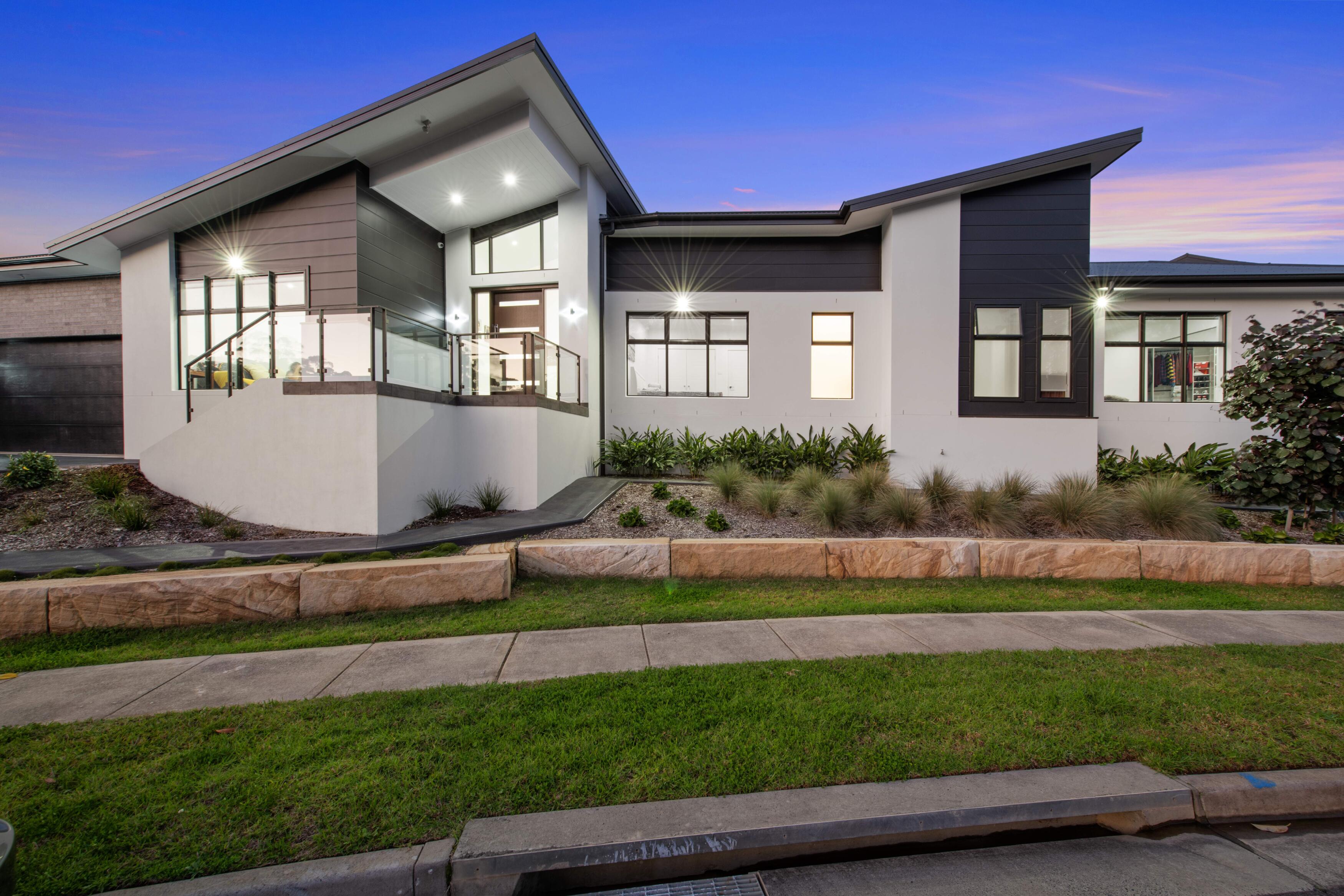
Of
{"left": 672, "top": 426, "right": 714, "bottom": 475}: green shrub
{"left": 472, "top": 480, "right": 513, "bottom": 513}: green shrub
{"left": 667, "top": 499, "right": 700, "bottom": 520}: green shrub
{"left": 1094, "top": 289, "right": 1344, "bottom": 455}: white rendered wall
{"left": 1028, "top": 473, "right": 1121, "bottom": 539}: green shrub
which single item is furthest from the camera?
{"left": 1094, "top": 289, "right": 1344, "bottom": 455}: white rendered wall

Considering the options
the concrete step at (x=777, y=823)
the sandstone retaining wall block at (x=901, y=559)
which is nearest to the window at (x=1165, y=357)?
A: the sandstone retaining wall block at (x=901, y=559)

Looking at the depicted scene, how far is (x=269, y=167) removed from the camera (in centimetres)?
984

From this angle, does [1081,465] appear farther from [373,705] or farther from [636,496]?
[373,705]

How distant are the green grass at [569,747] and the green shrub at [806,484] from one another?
15.4ft

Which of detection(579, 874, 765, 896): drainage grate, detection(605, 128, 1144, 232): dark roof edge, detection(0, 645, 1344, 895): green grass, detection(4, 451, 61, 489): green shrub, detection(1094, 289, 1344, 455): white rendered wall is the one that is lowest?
detection(579, 874, 765, 896): drainage grate

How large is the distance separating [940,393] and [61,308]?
20.3 meters

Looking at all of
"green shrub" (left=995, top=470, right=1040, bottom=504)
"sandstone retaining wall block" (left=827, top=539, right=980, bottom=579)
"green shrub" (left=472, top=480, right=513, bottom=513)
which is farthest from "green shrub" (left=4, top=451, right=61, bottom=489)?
"green shrub" (left=995, top=470, right=1040, bottom=504)

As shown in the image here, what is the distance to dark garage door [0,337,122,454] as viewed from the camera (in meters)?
12.9

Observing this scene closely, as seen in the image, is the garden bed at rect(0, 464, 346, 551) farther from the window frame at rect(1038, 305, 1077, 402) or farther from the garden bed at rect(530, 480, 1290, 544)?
the window frame at rect(1038, 305, 1077, 402)

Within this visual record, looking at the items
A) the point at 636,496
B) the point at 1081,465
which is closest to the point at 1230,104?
the point at 1081,465

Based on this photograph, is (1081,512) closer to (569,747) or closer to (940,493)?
(940,493)

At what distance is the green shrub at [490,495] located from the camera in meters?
8.52

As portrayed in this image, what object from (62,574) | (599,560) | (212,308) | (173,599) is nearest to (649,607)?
(599,560)

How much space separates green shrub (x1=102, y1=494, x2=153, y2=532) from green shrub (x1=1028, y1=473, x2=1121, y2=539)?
1215 centimetres
